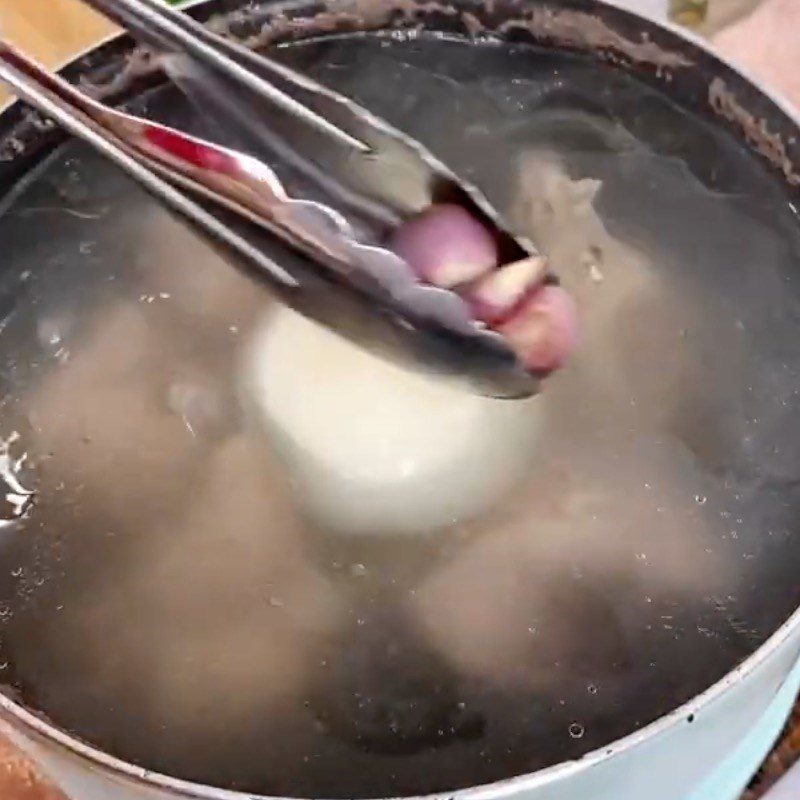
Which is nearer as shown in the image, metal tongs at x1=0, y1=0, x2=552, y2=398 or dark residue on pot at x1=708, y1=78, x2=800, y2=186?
metal tongs at x1=0, y1=0, x2=552, y2=398

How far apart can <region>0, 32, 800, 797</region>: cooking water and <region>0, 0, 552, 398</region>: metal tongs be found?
3.2 inches

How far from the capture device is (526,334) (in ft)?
1.92

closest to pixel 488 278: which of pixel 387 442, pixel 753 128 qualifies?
pixel 387 442

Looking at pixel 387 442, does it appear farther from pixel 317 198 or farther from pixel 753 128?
pixel 753 128

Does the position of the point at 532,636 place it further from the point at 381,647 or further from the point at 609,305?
the point at 609,305

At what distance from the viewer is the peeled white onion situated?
616mm

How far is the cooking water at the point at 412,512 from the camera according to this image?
1.82 ft

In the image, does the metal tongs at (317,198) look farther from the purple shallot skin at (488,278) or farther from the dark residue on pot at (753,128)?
the dark residue on pot at (753,128)

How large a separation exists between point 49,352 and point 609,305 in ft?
1.04

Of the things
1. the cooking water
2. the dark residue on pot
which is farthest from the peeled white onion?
the dark residue on pot

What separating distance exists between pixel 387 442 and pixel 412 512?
0.04 meters

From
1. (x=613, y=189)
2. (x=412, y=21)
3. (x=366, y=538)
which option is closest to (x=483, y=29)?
(x=412, y=21)

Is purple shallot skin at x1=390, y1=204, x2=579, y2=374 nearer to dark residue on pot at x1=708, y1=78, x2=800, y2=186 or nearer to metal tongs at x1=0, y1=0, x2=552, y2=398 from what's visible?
metal tongs at x1=0, y1=0, x2=552, y2=398

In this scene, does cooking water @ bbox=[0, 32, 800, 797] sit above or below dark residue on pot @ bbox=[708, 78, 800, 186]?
below
